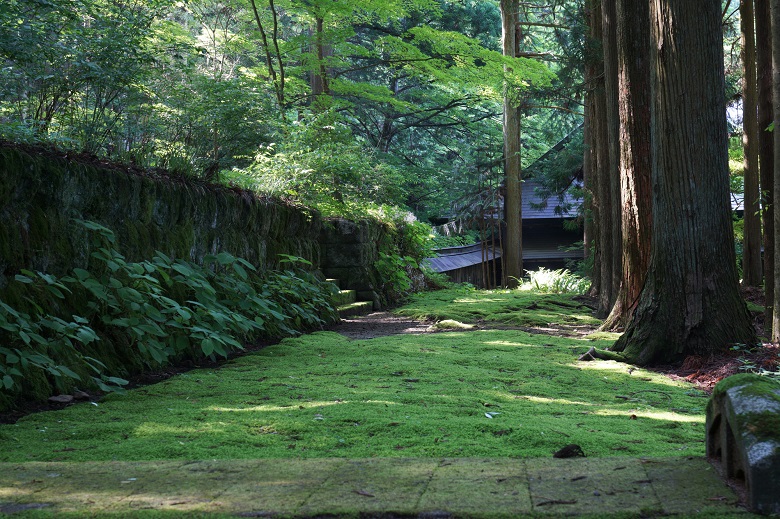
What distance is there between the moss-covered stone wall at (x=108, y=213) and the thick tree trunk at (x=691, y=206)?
4.44 meters

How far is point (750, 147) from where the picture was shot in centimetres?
1252

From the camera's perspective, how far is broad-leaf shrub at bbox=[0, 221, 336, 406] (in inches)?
168

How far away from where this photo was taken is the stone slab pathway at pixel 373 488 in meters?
2.14

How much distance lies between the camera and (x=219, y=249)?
7.79 meters

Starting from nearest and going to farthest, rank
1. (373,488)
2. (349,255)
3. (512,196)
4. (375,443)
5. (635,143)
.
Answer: (373,488) < (375,443) < (635,143) < (349,255) < (512,196)

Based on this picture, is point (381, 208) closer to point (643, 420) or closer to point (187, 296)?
point (187, 296)

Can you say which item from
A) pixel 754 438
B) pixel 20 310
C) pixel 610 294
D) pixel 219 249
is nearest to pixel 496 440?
pixel 754 438

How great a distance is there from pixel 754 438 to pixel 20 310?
4.14 m

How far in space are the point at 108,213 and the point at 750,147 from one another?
11081 mm

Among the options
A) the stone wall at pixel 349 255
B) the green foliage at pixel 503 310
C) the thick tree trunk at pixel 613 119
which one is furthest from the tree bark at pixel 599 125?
the stone wall at pixel 349 255

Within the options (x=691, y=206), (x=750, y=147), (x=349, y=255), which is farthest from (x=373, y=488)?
(x=750, y=147)

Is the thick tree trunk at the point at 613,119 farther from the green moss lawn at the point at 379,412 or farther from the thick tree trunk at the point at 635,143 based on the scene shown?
the green moss lawn at the point at 379,412

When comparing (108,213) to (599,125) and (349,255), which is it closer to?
(349,255)

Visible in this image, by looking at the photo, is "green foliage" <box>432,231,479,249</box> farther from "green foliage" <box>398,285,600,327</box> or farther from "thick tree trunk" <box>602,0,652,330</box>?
"thick tree trunk" <box>602,0,652,330</box>
